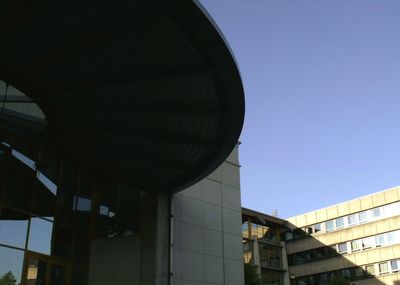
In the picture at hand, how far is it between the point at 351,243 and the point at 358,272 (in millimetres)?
2956

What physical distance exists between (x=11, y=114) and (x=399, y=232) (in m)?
41.1

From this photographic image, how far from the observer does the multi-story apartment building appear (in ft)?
164

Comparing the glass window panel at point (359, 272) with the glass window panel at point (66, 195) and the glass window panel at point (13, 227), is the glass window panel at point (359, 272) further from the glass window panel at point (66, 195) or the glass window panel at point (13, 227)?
the glass window panel at point (13, 227)

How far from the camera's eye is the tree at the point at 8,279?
16516mm

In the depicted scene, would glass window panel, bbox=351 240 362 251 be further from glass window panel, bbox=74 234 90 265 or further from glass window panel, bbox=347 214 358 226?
glass window panel, bbox=74 234 90 265

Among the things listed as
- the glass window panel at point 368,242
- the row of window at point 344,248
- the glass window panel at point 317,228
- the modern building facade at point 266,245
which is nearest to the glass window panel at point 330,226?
the glass window panel at point 317,228

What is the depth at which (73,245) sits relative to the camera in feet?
65.5

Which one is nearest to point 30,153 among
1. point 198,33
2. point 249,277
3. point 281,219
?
point 198,33

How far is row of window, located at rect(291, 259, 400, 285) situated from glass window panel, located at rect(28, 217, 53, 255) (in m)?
34.6

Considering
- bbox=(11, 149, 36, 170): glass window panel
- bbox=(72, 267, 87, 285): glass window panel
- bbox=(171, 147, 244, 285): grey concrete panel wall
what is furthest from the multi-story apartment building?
bbox=(11, 149, 36, 170): glass window panel

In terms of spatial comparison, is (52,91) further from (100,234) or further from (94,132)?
(100,234)

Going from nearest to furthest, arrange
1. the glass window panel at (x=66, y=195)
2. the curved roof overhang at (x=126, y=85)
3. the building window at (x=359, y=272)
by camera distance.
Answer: the curved roof overhang at (x=126, y=85), the glass window panel at (x=66, y=195), the building window at (x=359, y=272)

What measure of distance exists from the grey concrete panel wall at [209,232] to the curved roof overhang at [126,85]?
177cm

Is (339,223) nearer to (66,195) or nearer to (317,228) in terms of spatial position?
(317,228)
